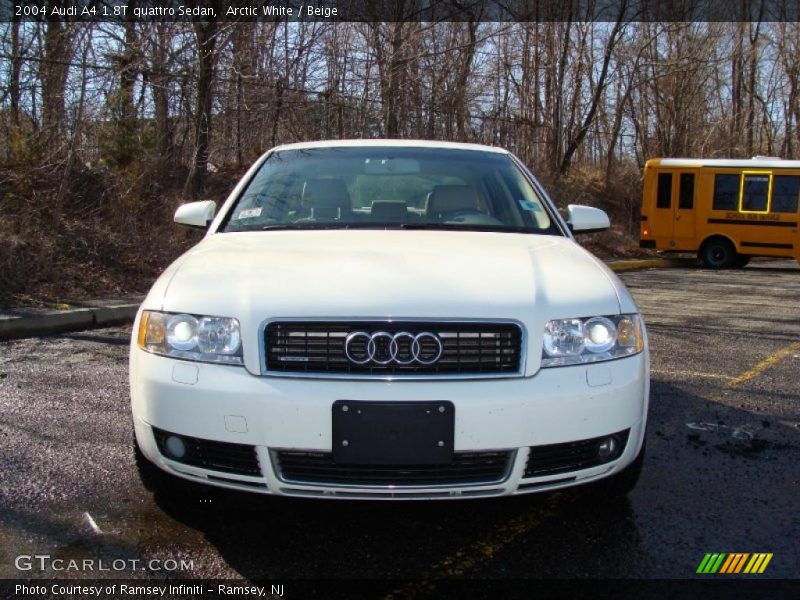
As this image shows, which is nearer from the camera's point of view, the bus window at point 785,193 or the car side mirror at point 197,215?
the car side mirror at point 197,215

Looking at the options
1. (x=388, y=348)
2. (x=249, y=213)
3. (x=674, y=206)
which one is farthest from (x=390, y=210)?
(x=674, y=206)

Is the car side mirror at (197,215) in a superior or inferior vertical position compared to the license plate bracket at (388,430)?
superior

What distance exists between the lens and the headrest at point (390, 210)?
371 centimetres

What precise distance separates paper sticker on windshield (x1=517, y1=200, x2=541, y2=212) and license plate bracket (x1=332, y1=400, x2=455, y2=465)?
1835 millimetres

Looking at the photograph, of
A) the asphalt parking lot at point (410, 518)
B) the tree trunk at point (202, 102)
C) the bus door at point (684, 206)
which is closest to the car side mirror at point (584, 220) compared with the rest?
the asphalt parking lot at point (410, 518)

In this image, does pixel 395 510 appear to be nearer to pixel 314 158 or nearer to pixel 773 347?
pixel 314 158

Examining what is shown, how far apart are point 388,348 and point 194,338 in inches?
26.6

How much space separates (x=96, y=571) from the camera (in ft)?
8.04

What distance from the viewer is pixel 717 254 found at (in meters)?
17.0

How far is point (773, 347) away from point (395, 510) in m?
4.97

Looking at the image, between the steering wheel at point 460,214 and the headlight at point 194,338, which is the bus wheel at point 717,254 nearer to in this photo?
the steering wheel at point 460,214

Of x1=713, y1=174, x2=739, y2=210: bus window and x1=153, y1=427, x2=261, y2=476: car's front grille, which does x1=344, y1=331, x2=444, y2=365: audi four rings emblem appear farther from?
x1=713, y1=174, x2=739, y2=210: bus window

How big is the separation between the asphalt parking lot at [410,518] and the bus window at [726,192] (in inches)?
538

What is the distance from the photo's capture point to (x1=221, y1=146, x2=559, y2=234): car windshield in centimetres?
367
